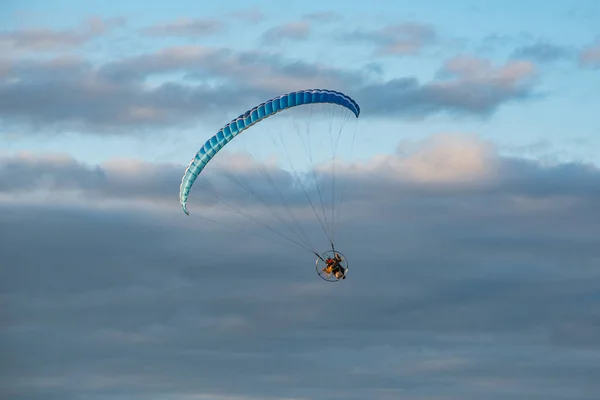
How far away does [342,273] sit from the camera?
160 meters

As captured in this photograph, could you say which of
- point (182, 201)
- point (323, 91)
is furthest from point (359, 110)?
point (182, 201)

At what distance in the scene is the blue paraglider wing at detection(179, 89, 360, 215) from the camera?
6324 inches

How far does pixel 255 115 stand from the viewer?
16075 cm

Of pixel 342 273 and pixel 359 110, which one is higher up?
pixel 359 110

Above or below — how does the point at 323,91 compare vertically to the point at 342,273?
above

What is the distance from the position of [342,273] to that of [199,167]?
39.2 feet

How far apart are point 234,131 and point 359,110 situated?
8.86 meters

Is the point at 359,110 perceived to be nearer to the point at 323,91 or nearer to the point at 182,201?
Result: the point at 323,91

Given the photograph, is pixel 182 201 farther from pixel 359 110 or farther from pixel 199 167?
pixel 359 110

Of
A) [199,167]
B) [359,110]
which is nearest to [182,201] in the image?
[199,167]

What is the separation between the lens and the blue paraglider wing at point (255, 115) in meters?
161

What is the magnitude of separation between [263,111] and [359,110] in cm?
691

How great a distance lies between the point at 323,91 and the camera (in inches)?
6393

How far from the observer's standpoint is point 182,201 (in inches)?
6442
